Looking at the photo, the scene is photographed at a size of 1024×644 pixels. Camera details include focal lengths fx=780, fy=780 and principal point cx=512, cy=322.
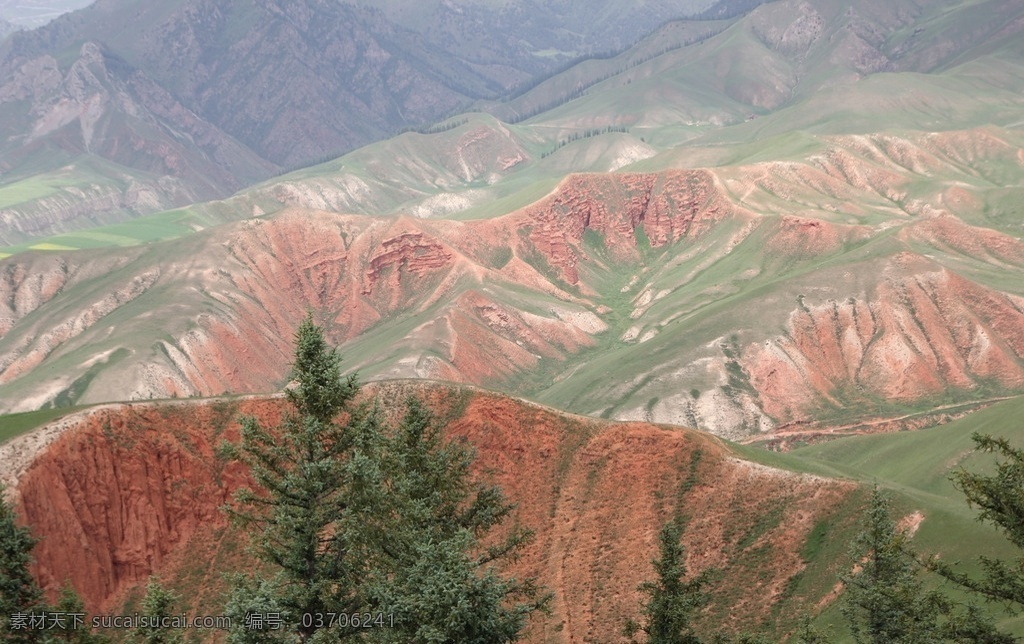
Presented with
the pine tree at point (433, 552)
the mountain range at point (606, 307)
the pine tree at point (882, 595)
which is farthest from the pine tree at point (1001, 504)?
the mountain range at point (606, 307)

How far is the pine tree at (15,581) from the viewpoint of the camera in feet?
98.1

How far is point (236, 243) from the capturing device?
171875 millimetres

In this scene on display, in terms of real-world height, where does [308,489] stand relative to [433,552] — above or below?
above

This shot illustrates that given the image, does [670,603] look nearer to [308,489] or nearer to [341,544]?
[341,544]

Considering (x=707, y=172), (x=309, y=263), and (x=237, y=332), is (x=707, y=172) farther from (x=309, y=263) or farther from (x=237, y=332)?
(x=237, y=332)

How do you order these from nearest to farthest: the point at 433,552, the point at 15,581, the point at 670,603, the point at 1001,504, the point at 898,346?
the point at 1001,504 → the point at 433,552 → the point at 670,603 → the point at 15,581 → the point at 898,346

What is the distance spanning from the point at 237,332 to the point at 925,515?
12926 centimetres

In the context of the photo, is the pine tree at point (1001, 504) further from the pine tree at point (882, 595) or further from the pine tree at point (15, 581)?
the pine tree at point (15, 581)

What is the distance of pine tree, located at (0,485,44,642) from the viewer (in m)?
29.9

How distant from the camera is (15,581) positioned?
30578 mm

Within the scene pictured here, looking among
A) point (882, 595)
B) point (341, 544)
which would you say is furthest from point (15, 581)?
point (882, 595)

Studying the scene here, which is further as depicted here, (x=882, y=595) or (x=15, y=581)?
(x=15, y=581)

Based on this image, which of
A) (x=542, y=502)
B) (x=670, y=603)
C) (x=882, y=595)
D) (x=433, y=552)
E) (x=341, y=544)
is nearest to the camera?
(x=433, y=552)

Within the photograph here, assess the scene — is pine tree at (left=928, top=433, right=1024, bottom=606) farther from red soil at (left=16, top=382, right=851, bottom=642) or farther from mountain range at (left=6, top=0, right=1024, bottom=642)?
red soil at (left=16, top=382, right=851, bottom=642)
